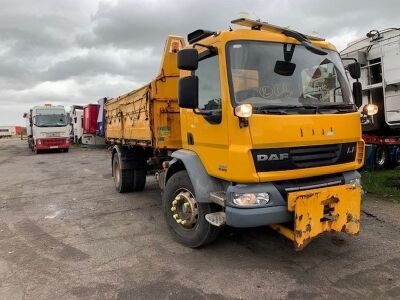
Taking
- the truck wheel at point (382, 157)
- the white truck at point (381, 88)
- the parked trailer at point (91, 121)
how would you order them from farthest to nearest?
the parked trailer at point (91, 121) < the truck wheel at point (382, 157) < the white truck at point (381, 88)

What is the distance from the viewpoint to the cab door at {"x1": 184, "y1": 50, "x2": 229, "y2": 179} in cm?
450

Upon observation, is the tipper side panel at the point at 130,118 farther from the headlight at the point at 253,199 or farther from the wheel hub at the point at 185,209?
the headlight at the point at 253,199

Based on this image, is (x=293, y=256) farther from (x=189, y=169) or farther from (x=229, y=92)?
(x=229, y=92)

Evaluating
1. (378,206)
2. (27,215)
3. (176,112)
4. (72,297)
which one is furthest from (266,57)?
(27,215)

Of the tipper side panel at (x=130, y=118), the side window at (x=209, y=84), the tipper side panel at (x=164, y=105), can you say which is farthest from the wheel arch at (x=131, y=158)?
the side window at (x=209, y=84)

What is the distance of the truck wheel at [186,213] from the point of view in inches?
196

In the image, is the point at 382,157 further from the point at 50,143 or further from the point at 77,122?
the point at 77,122

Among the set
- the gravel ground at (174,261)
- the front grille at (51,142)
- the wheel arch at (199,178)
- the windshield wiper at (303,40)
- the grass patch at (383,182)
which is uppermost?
the windshield wiper at (303,40)

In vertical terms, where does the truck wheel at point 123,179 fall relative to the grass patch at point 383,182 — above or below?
above

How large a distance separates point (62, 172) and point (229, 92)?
1130 centimetres

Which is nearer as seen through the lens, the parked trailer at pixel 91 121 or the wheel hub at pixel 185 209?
the wheel hub at pixel 185 209

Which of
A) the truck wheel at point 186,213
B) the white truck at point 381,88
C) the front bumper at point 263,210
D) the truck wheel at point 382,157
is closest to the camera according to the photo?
the front bumper at point 263,210

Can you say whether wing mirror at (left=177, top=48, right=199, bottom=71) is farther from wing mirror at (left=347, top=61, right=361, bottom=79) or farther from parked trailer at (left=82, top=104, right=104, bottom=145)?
parked trailer at (left=82, top=104, right=104, bottom=145)

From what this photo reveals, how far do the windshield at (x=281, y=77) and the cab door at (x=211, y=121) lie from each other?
25cm
